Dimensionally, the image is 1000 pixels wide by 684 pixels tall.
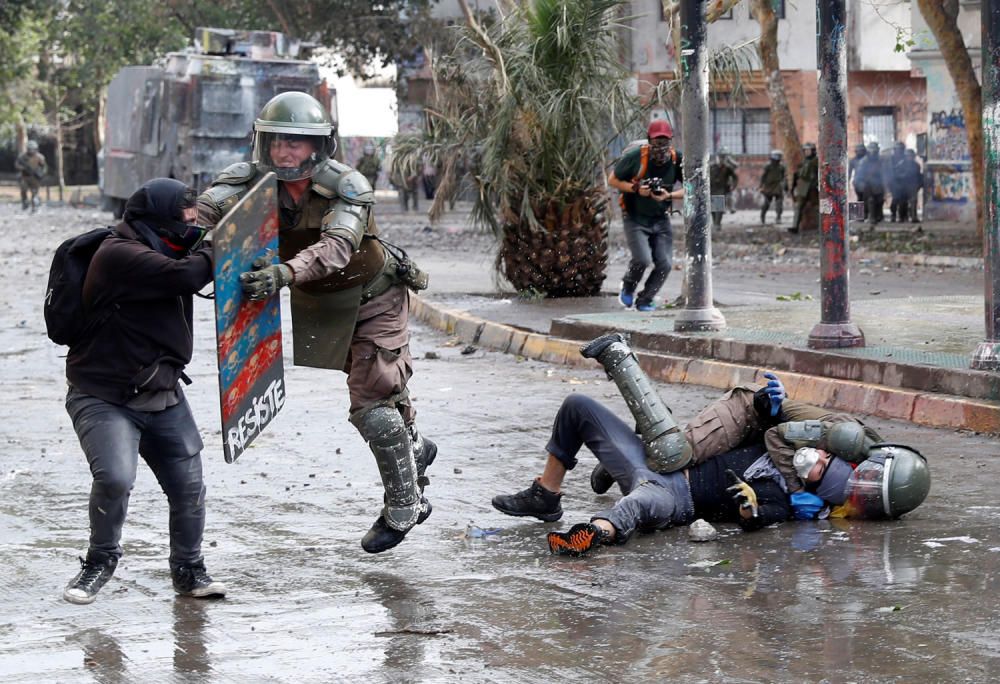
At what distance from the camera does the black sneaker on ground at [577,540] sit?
19.6ft

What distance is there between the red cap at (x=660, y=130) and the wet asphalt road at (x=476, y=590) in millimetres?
5630

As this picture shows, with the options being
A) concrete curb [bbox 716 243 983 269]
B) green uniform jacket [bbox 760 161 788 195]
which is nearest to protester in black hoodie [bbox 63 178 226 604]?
concrete curb [bbox 716 243 983 269]

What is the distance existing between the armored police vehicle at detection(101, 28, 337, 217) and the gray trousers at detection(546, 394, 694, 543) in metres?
25.1

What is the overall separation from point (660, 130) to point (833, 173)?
133 inches

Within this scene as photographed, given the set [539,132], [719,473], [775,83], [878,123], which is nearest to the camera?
[719,473]

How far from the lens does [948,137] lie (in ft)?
102

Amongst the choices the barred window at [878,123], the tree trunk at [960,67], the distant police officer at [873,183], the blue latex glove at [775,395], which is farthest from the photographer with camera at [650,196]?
the barred window at [878,123]

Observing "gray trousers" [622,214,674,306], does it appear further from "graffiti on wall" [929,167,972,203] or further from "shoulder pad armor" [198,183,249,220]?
"graffiti on wall" [929,167,972,203]

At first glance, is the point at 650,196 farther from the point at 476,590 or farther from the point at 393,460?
the point at 476,590

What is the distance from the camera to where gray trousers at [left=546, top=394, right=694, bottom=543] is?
619 centimetres

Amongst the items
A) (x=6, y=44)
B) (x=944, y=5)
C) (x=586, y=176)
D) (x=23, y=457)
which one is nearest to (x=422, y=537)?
(x=23, y=457)

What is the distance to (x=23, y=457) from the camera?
28.0 ft

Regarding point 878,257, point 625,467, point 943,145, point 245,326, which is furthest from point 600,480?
point 943,145

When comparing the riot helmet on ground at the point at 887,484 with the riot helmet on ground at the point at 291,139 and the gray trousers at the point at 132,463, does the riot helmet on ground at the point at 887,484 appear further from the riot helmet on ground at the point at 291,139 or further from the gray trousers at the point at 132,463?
the gray trousers at the point at 132,463
